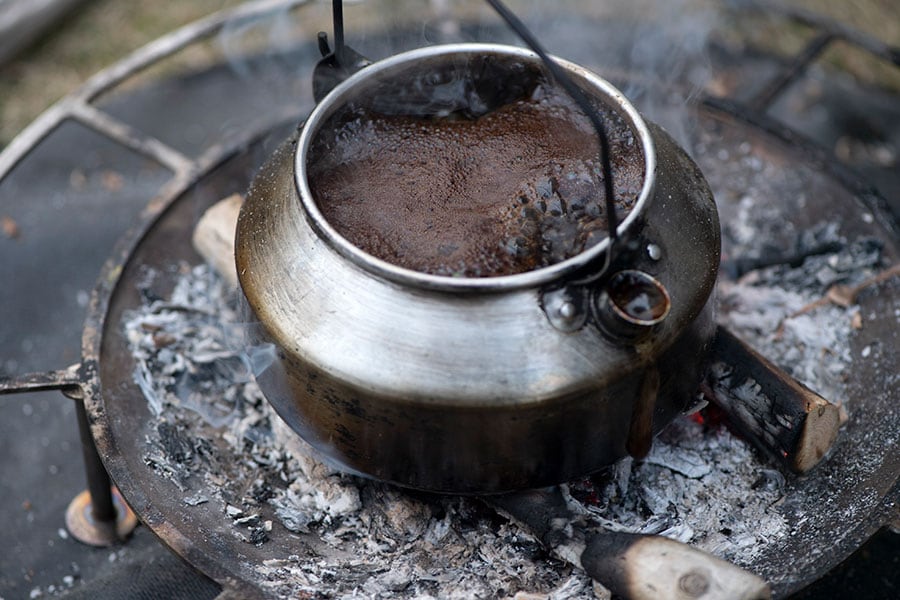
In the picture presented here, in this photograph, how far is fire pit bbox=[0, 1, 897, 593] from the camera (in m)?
2.49

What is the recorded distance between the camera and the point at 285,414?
8.05 ft

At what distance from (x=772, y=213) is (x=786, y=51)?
8.20 ft

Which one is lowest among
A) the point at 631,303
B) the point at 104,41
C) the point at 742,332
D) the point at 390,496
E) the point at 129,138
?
the point at 104,41

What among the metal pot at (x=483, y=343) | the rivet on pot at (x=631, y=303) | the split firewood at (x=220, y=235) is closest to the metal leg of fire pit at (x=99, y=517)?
the split firewood at (x=220, y=235)

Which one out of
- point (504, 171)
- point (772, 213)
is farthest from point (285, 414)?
point (772, 213)

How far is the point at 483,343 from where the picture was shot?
6.77ft

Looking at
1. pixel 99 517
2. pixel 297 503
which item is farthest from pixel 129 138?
pixel 297 503

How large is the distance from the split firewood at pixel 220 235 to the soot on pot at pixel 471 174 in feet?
2.49

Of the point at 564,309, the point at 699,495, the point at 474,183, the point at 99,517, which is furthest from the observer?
the point at 99,517

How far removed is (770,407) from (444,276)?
1165 mm

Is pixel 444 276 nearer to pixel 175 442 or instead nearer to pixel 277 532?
pixel 277 532

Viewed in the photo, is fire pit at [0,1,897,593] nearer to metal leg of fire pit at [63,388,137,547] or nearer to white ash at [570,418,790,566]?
white ash at [570,418,790,566]

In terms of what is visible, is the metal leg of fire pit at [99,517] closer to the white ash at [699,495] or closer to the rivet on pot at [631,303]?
the white ash at [699,495]

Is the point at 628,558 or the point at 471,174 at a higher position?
the point at 471,174
